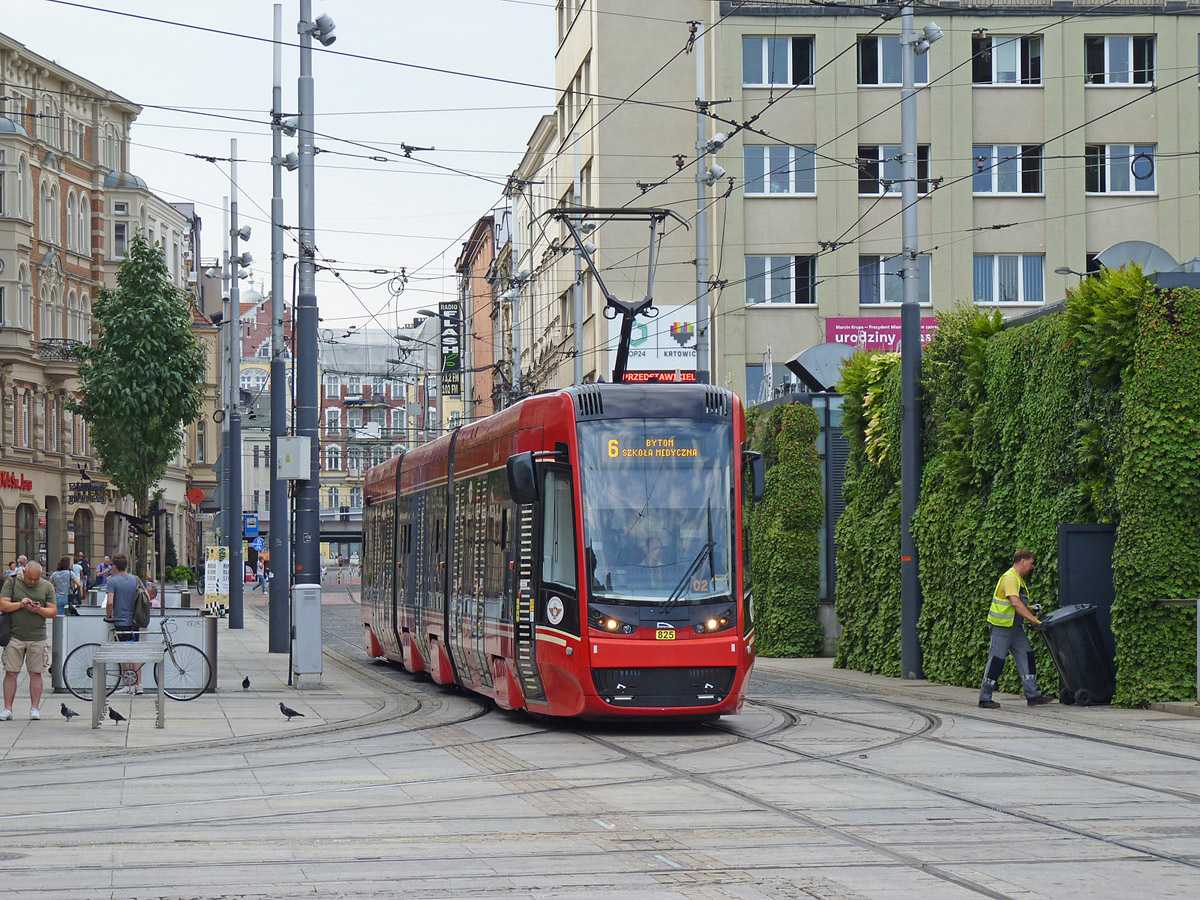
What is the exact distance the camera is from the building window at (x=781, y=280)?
50.6 meters

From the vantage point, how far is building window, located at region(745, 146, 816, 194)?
5016 centimetres

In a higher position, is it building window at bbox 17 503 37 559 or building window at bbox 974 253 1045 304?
building window at bbox 974 253 1045 304

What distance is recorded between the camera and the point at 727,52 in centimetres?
5000

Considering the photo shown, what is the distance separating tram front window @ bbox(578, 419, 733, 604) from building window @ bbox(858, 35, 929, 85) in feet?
115

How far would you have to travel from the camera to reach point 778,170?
165 feet

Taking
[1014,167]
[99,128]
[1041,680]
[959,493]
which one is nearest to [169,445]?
[959,493]

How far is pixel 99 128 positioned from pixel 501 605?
179ft

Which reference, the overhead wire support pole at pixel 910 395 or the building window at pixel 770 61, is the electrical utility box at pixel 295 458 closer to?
the overhead wire support pole at pixel 910 395

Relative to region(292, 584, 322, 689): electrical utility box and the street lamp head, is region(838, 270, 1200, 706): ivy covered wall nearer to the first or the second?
region(292, 584, 322, 689): electrical utility box

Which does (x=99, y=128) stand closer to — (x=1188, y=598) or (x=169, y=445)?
(x=169, y=445)

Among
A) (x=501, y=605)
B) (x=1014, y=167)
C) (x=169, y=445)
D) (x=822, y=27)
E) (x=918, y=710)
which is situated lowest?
(x=918, y=710)

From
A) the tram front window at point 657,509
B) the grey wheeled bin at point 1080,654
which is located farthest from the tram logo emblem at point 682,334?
the tram front window at point 657,509

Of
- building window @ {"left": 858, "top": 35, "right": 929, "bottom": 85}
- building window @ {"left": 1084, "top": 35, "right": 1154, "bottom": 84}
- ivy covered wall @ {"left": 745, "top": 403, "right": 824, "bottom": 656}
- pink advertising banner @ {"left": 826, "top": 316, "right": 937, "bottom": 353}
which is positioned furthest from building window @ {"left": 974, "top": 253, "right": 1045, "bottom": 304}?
ivy covered wall @ {"left": 745, "top": 403, "right": 824, "bottom": 656}

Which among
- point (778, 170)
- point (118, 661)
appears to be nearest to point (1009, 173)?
point (778, 170)
